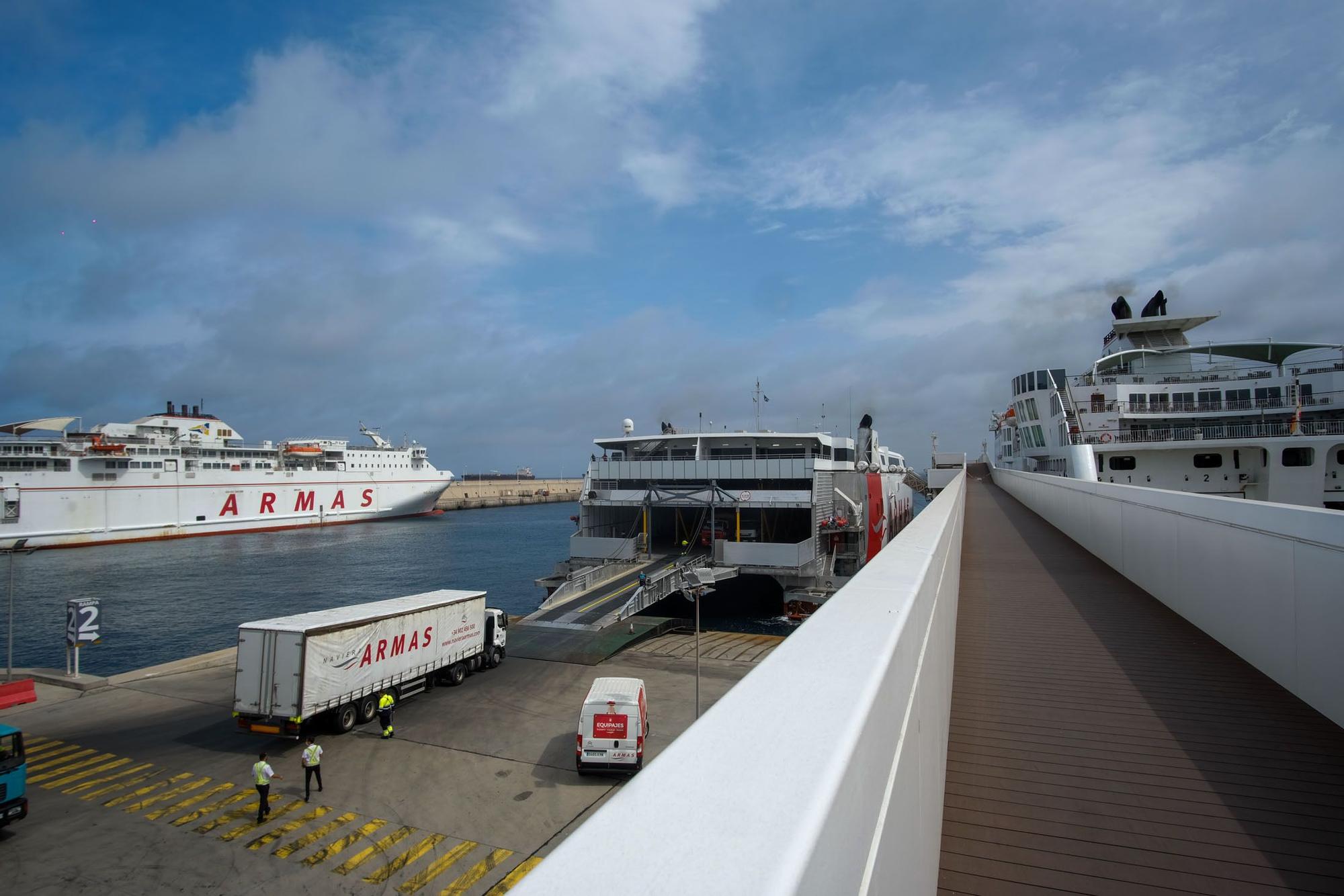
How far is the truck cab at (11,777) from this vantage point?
1138cm

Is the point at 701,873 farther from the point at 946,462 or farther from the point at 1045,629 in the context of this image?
the point at 946,462

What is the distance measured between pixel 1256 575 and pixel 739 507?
2409 cm

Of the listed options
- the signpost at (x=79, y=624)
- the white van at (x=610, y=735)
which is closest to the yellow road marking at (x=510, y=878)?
the white van at (x=610, y=735)

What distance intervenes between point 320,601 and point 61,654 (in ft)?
38.6

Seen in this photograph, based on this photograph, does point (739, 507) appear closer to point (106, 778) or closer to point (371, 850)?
point (371, 850)

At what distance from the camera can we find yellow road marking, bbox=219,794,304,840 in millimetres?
11320

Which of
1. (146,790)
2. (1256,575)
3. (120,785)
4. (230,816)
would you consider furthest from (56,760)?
(1256,575)

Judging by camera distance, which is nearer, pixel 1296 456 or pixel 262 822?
pixel 262 822

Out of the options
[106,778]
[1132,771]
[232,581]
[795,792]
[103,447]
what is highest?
[103,447]

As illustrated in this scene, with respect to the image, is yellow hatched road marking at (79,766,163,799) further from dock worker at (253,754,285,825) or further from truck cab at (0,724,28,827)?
dock worker at (253,754,285,825)

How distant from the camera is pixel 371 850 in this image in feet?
35.7

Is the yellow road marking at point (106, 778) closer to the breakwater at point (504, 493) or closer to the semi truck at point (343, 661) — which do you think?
the semi truck at point (343, 661)

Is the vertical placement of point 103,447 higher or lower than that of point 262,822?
higher

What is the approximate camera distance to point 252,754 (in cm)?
1479
